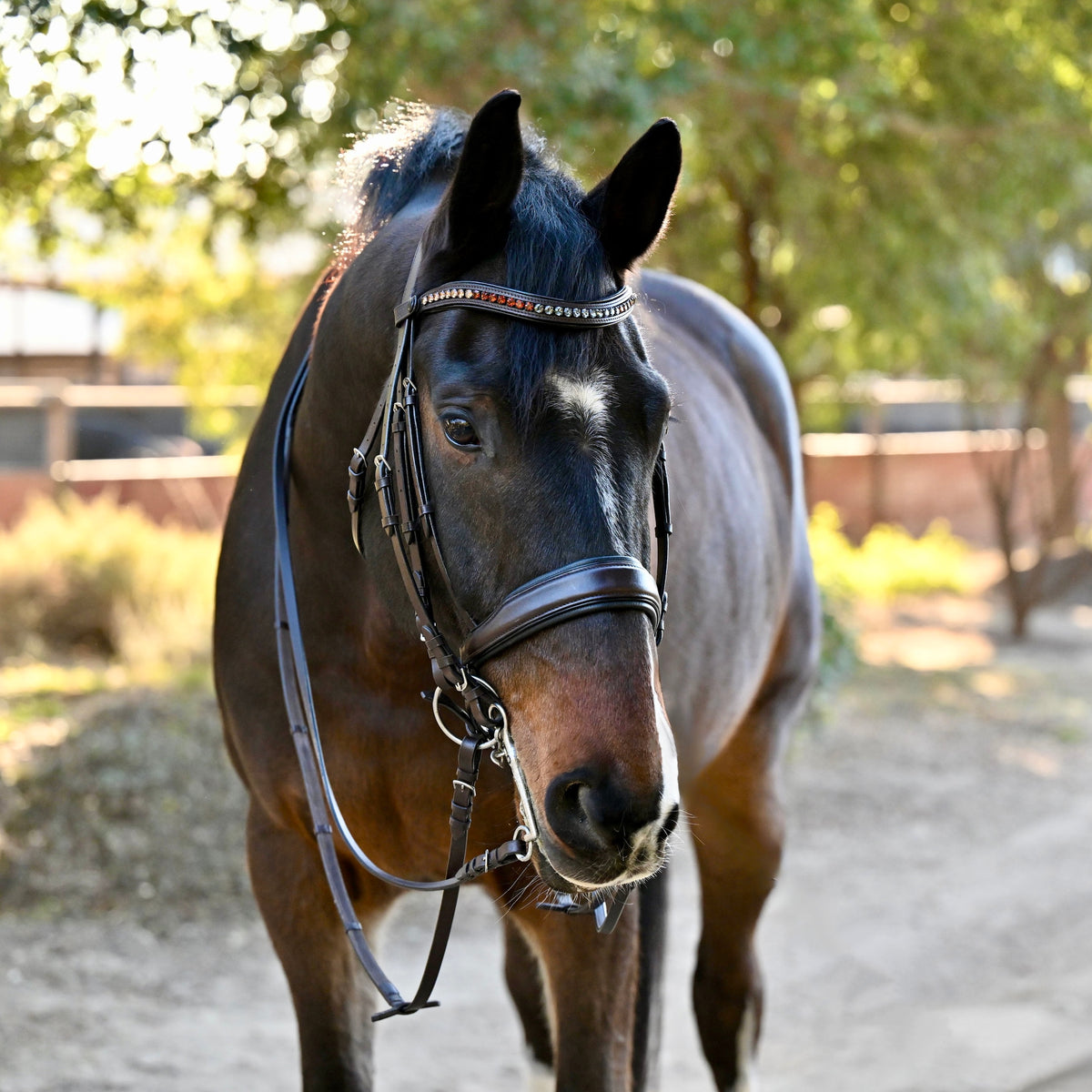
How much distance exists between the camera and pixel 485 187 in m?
1.72

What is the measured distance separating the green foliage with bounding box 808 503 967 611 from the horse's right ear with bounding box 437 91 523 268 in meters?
9.46

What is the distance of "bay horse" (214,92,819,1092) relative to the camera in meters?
1.58

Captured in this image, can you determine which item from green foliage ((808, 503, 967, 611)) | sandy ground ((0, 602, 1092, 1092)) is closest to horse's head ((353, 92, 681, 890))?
sandy ground ((0, 602, 1092, 1092))

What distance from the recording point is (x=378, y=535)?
1884 millimetres

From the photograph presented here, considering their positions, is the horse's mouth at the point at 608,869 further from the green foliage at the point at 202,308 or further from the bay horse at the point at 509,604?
the green foliage at the point at 202,308

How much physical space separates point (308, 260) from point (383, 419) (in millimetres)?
6966

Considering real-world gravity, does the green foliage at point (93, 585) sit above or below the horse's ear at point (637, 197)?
below

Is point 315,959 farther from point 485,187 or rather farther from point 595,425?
point 485,187

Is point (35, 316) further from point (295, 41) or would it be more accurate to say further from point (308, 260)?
point (295, 41)

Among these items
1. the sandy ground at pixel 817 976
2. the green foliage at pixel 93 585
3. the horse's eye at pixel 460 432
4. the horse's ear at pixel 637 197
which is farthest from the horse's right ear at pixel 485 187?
the green foliage at pixel 93 585

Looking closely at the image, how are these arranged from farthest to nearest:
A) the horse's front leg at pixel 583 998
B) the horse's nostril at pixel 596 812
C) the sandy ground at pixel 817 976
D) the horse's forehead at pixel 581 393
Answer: the sandy ground at pixel 817 976 < the horse's front leg at pixel 583 998 < the horse's forehead at pixel 581 393 < the horse's nostril at pixel 596 812

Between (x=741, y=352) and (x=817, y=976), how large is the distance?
7.47ft

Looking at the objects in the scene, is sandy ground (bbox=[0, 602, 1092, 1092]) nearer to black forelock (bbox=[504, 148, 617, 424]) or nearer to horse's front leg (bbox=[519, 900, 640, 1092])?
horse's front leg (bbox=[519, 900, 640, 1092])

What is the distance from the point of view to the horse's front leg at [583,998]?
220cm
